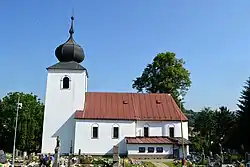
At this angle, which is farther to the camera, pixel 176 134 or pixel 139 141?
pixel 176 134

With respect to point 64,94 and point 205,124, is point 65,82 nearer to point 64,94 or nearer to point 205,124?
point 64,94

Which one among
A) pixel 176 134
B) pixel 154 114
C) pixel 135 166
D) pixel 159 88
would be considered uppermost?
pixel 159 88

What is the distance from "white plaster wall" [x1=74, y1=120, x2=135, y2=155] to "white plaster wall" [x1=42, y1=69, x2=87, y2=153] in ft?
3.63

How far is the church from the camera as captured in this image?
36875 millimetres

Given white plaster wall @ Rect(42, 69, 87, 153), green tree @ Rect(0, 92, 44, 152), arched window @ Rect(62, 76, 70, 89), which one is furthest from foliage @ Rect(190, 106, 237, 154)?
green tree @ Rect(0, 92, 44, 152)

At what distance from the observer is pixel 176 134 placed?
3900cm

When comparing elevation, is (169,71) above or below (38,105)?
above

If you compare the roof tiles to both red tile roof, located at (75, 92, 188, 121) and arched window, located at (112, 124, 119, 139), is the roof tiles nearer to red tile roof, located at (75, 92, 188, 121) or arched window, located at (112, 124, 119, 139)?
arched window, located at (112, 124, 119, 139)

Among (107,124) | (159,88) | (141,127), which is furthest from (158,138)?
(159,88)

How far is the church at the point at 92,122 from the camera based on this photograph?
36875mm

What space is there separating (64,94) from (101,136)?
6.72 metres

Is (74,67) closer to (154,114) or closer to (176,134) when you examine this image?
(154,114)

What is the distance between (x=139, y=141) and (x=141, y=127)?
9.18 feet

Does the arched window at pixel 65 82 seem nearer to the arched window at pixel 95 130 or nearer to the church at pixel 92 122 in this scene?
the church at pixel 92 122
